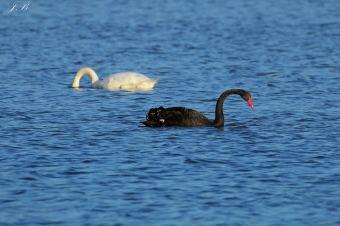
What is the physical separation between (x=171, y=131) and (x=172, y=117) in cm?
36

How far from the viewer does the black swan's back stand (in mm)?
13945

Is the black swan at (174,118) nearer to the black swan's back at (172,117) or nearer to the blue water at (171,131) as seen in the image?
the black swan's back at (172,117)

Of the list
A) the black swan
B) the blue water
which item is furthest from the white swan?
the black swan

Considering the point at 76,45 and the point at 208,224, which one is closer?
the point at 208,224

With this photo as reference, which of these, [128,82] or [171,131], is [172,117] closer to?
[171,131]

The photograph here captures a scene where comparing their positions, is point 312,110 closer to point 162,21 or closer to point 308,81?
point 308,81

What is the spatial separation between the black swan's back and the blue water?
140 mm

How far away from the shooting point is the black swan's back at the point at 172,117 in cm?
1395

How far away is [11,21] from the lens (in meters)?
32.7

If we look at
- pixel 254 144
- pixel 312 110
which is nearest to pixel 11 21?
pixel 312 110

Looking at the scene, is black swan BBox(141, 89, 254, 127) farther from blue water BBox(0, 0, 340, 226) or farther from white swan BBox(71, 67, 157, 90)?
white swan BBox(71, 67, 157, 90)

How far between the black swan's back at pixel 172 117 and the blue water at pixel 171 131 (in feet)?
0.46

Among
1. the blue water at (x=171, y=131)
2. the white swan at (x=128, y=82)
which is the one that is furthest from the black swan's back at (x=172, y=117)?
the white swan at (x=128, y=82)

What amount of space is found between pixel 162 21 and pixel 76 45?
7267 millimetres
